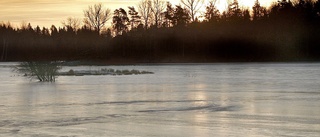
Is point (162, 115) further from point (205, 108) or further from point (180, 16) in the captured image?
point (180, 16)

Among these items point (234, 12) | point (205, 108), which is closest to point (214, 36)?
A: point (234, 12)

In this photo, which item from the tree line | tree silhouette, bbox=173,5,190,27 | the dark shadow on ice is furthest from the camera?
tree silhouette, bbox=173,5,190,27

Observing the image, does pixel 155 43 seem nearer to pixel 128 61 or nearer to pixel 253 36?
pixel 128 61

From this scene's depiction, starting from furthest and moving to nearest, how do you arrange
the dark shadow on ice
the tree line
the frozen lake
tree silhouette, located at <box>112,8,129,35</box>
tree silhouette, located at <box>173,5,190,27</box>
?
tree silhouette, located at <box>112,8,129,35</box>
tree silhouette, located at <box>173,5,190,27</box>
the tree line
the dark shadow on ice
the frozen lake

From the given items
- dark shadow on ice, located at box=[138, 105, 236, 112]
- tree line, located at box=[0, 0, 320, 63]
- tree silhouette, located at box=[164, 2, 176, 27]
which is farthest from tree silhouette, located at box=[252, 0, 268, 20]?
dark shadow on ice, located at box=[138, 105, 236, 112]

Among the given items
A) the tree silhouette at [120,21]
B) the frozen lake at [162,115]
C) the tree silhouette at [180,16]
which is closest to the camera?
the frozen lake at [162,115]

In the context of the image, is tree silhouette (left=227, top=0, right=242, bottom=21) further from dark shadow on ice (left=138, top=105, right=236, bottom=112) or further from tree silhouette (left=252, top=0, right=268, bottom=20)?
dark shadow on ice (left=138, top=105, right=236, bottom=112)

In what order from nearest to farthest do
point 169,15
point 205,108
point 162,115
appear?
point 162,115, point 205,108, point 169,15

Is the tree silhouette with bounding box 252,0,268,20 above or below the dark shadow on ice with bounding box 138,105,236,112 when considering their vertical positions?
above

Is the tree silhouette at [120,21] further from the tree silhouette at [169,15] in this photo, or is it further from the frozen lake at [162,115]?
the frozen lake at [162,115]

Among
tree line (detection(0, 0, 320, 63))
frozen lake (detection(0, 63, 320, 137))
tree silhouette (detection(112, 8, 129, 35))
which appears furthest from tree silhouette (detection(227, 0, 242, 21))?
frozen lake (detection(0, 63, 320, 137))

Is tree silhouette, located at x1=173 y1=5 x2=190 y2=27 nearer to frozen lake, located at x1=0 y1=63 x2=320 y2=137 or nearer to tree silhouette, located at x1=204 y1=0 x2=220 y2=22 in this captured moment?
tree silhouette, located at x1=204 y1=0 x2=220 y2=22

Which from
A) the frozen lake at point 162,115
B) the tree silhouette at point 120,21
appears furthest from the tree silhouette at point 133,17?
the frozen lake at point 162,115

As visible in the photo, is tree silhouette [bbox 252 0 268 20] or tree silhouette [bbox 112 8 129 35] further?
tree silhouette [bbox 112 8 129 35]
